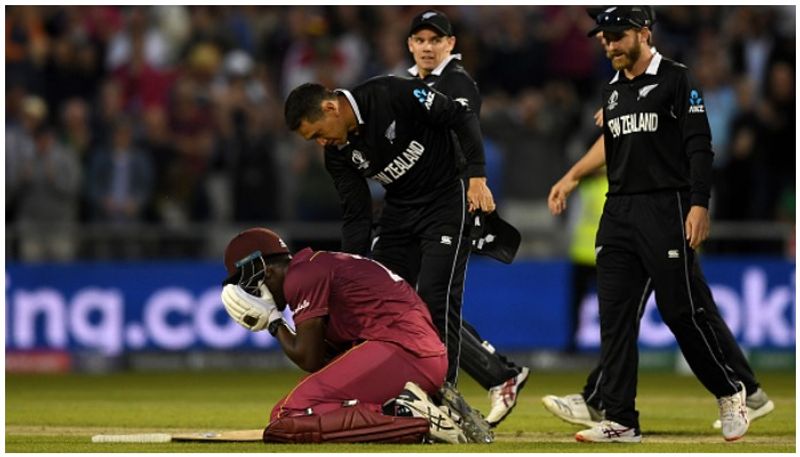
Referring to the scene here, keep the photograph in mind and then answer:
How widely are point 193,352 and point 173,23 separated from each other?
447 cm

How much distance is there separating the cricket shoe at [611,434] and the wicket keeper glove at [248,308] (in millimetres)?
1752

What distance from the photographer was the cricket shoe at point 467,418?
8555mm

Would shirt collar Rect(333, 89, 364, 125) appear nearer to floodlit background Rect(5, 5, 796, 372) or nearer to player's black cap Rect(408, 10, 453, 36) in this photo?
player's black cap Rect(408, 10, 453, 36)

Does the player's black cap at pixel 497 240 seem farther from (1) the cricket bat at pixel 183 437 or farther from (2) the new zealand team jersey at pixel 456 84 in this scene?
(1) the cricket bat at pixel 183 437

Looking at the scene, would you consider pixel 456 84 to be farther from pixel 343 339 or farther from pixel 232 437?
pixel 232 437

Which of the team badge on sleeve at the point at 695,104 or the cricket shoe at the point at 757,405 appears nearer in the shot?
the team badge on sleeve at the point at 695,104

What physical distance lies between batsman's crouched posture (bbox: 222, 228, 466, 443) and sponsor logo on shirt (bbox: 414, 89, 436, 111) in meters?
0.95

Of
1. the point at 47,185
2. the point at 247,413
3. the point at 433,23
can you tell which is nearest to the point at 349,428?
the point at 433,23

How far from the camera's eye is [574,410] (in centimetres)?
951

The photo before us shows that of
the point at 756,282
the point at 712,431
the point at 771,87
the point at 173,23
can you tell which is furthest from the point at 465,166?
the point at 173,23

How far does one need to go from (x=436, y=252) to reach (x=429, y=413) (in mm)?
1232

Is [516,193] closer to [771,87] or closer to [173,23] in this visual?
[771,87]

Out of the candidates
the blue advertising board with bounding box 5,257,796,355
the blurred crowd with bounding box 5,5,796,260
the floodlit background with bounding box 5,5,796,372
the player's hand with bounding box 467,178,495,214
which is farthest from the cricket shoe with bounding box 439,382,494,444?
the blurred crowd with bounding box 5,5,796,260

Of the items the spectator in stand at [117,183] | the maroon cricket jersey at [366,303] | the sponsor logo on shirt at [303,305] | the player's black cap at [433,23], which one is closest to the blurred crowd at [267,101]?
the spectator in stand at [117,183]
